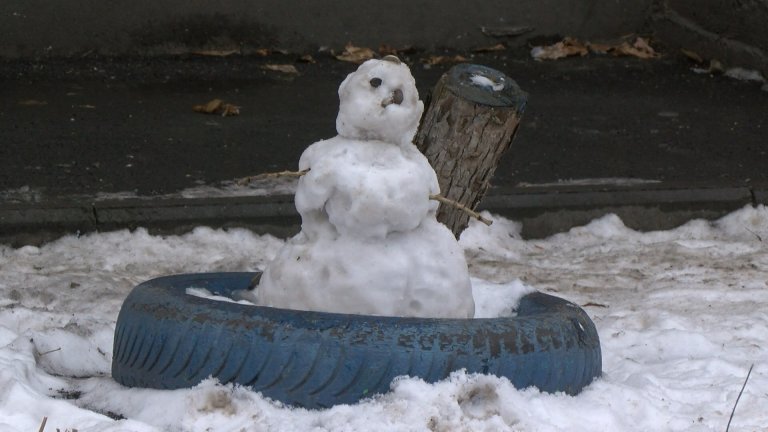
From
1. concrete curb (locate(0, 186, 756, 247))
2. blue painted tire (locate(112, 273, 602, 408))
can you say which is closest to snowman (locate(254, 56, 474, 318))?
blue painted tire (locate(112, 273, 602, 408))

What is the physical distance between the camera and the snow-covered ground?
2.81 metres

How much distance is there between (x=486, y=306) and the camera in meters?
3.62

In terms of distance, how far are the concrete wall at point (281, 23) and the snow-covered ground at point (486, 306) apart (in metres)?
3.40

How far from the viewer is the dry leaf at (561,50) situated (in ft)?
28.3

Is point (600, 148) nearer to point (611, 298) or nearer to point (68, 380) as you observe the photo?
point (611, 298)

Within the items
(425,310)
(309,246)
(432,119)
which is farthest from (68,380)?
(432,119)

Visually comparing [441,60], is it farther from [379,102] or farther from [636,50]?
[379,102]

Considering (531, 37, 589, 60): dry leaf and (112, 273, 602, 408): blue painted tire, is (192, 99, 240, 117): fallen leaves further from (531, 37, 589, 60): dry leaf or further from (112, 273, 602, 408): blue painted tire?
(112, 273, 602, 408): blue painted tire

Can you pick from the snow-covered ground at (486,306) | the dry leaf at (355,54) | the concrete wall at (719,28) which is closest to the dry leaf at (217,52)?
the dry leaf at (355,54)

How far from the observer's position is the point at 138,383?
10.2 feet

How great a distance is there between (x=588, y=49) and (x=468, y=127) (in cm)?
515

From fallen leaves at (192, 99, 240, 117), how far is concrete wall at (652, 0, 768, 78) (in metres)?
3.54

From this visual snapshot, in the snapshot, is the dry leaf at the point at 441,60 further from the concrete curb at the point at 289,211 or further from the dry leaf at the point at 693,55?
the concrete curb at the point at 289,211

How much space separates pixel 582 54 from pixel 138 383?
622 centimetres
